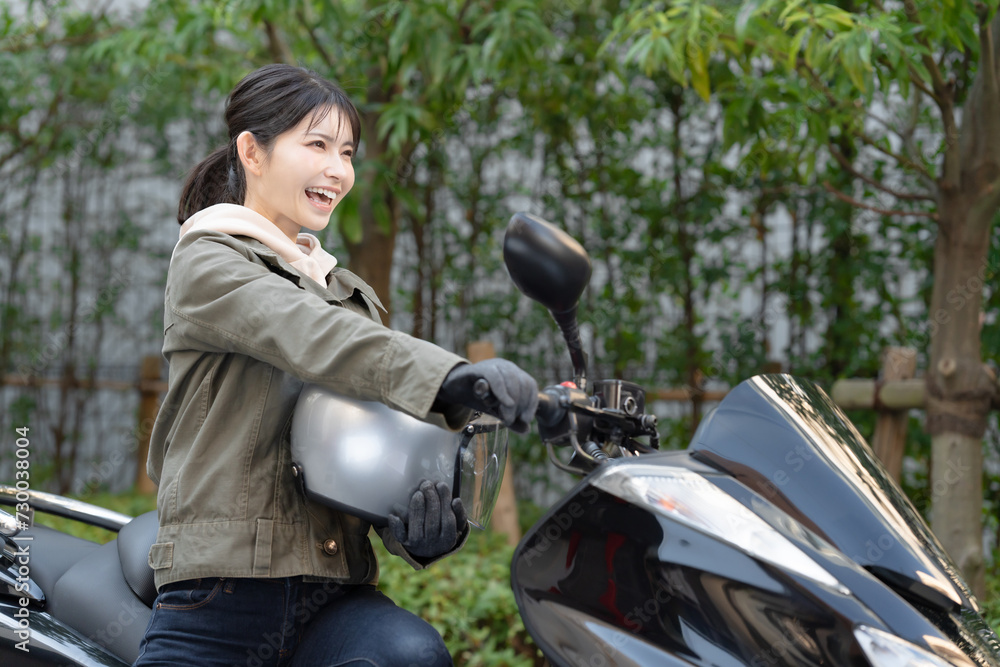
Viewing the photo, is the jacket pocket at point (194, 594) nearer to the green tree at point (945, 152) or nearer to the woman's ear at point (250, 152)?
the woman's ear at point (250, 152)

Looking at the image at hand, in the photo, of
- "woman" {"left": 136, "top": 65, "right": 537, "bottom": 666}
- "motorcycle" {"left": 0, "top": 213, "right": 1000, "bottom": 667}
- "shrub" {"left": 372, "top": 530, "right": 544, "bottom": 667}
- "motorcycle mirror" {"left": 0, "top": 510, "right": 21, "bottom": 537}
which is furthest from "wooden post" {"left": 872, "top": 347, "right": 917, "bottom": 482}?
"motorcycle mirror" {"left": 0, "top": 510, "right": 21, "bottom": 537}

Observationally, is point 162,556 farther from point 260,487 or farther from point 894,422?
point 894,422

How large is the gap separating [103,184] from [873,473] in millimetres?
5451

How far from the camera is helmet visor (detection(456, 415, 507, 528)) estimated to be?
1201 millimetres

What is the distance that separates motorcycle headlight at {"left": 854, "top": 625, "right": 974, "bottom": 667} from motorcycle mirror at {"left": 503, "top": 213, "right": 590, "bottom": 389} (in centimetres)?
50

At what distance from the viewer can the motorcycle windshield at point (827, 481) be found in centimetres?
99

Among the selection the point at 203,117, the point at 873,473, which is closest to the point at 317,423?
the point at 873,473

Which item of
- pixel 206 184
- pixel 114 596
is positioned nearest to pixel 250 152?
pixel 206 184

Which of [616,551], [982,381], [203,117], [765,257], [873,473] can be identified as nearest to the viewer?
[616,551]

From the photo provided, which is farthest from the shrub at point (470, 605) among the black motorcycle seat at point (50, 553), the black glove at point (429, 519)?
the black glove at point (429, 519)

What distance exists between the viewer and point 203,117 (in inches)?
210

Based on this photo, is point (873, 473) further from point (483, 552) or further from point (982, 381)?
point (483, 552)

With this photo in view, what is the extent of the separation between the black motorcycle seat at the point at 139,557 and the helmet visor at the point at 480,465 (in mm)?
568

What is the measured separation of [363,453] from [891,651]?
64cm
